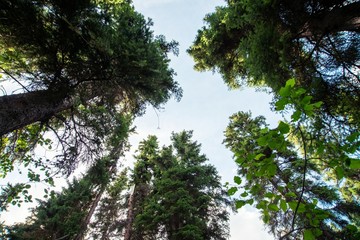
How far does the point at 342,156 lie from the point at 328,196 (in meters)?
11.0

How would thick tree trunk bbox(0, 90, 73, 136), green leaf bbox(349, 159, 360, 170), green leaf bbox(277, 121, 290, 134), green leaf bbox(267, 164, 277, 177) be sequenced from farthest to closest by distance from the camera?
1. thick tree trunk bbox(0, 90, 73, 136)
2. green leaf bbox(267, 164, 277, 177)
3. green leaf bbox(277, 121, 290, 134)
4. green leaf bbox(349, 159, 360, 170)

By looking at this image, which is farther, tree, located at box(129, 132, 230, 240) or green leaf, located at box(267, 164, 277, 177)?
tree, located at box(129, 132, 230, 240)

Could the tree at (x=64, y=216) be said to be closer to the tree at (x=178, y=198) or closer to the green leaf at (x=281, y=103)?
the tree at (x=178, y=198)

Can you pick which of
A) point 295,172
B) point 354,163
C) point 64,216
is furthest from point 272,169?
point 64,216

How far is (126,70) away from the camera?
665 cm

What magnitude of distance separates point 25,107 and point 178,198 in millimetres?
9376

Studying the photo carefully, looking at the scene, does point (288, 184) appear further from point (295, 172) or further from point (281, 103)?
point (295, 172)

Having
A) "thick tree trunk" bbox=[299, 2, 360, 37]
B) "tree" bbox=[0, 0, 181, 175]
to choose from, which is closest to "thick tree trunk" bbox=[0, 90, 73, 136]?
"tree" bbox=[0, 0, 181, 175]

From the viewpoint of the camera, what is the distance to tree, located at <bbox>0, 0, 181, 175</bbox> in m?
5.32

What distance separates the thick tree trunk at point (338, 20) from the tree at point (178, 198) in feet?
31.1

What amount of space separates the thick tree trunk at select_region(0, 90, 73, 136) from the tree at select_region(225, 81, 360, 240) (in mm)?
5177

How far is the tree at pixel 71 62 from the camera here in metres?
5.32

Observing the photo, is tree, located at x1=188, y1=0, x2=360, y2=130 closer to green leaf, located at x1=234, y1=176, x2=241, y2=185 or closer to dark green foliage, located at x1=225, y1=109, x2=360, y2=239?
dark green foliage, located at x1=225, y1=109, x2=360, y2=239

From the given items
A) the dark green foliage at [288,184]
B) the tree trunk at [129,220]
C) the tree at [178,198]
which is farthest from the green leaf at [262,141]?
the tree trunk at [129,220]
